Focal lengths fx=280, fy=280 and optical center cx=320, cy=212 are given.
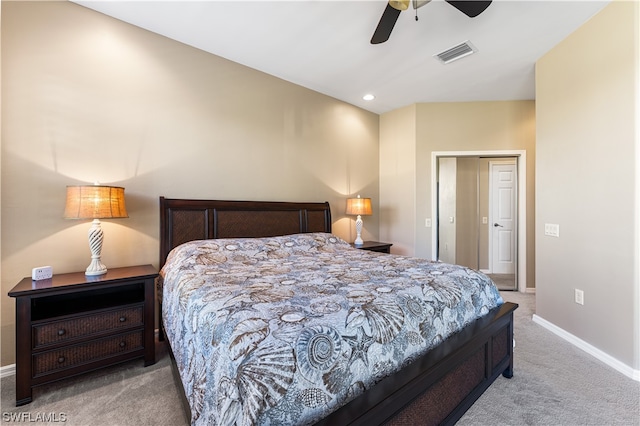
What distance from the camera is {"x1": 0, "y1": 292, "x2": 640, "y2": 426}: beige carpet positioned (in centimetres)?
165

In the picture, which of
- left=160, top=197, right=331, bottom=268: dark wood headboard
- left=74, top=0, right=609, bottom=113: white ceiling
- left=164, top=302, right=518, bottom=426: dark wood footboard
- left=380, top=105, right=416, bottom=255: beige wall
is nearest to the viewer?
left=164, top=302, right=518, bottom=426: dark wood footboard

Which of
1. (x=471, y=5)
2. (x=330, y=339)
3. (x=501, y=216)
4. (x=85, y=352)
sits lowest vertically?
(x=85, y=352)

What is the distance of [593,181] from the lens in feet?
7.87

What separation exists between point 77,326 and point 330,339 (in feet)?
6.40

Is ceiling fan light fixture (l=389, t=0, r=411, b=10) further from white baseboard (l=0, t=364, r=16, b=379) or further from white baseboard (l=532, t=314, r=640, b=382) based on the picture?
white baseboard (l=0, t=364, r=16, b=379)

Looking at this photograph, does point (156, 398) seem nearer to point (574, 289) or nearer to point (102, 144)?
point (102, 144)

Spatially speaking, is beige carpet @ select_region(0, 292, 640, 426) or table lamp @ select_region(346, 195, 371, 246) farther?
table lamp @ select_region(346, 195, 371, 246)

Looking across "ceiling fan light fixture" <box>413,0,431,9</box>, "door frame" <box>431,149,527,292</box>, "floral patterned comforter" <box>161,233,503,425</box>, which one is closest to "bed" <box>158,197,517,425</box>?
"floral patterned comforter" <box>161,233,503,425</box>

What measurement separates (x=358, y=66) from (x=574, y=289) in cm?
317

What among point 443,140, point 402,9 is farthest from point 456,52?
point 443,140

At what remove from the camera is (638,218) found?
2.06 metres

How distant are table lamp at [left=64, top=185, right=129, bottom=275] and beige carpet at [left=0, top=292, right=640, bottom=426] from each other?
31.6 inches

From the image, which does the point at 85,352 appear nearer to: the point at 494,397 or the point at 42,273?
the point at 42,273

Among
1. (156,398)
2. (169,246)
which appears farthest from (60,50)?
(156,398)
